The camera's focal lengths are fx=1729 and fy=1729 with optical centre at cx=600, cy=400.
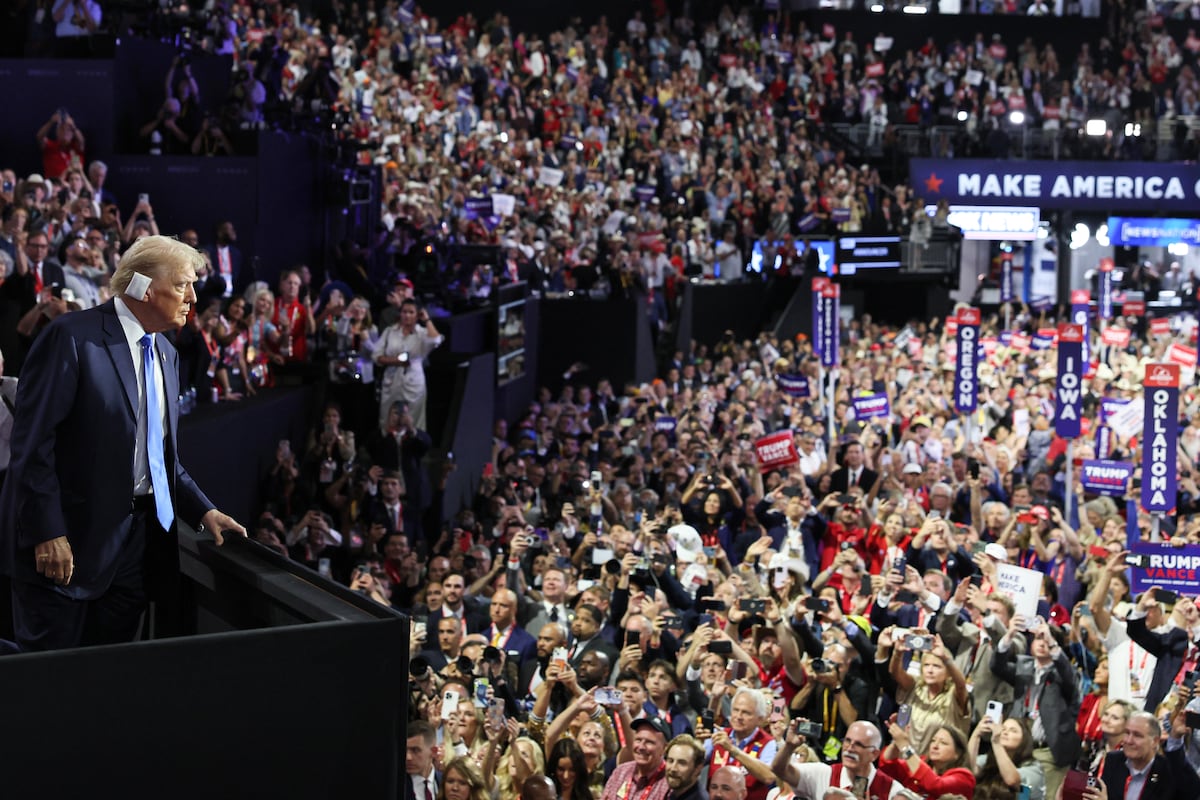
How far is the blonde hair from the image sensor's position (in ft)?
11.8

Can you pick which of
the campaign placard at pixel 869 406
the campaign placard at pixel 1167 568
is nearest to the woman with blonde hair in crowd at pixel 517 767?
the campaign placard at pixel 1167 568

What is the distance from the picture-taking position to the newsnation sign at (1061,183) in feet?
108

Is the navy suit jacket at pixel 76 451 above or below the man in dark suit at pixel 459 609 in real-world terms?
above

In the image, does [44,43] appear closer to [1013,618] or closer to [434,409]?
[434,409]

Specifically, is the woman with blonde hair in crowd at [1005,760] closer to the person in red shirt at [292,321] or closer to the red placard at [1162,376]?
the red placard at [1162,376]

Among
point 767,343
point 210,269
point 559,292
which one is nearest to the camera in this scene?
point 210,269

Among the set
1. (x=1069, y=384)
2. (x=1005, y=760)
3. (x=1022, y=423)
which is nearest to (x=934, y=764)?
(x=1005, y=760)

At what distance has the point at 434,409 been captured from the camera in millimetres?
14594

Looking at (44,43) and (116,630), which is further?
(44,43)

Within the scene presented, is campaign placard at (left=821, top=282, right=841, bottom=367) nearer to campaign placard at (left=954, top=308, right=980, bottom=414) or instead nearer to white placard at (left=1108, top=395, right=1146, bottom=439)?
campaign placard at (left=954, top=308, right=980, bottom=414)

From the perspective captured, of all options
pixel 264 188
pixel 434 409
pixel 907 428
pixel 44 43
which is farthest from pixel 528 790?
pixel 907 428

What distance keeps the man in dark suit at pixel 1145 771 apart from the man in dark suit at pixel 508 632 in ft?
Result: 9.74

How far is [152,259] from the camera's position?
142 inches

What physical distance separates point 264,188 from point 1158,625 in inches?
335
